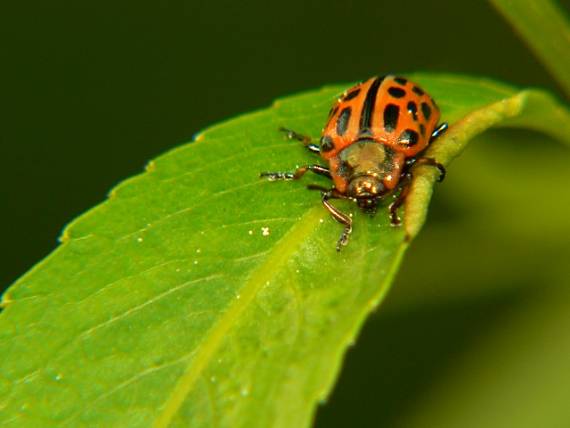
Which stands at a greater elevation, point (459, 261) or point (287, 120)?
point (287, 120)

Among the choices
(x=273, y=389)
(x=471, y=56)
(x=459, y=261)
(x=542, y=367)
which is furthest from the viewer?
(x=471, y=56)

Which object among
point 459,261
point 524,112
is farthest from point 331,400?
point 524,112

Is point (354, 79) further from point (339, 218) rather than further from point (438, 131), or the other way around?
point (339, 218)

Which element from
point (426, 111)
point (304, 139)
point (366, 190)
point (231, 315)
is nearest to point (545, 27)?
point (426, 111)

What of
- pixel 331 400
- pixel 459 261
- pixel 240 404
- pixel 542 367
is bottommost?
pixel 331 400

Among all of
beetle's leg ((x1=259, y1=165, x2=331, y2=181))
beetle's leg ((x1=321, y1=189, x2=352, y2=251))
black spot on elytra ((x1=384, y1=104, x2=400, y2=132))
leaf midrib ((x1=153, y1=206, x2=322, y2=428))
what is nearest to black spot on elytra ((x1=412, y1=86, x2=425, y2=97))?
black spot on elytra ((x1=384, y1=104, x2=400, y2=132))

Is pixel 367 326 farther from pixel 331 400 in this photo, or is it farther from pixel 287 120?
pixel 287 120

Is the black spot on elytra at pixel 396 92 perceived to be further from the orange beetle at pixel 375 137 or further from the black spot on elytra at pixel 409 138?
the black spot on elytra at pixel 409 138
